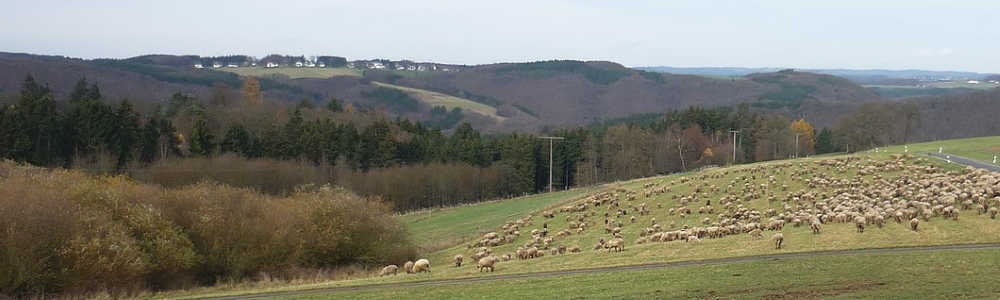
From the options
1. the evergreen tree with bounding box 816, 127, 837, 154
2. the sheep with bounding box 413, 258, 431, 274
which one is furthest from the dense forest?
the sheep with bounding box 413, 258, 431, 274

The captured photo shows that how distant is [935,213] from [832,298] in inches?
807

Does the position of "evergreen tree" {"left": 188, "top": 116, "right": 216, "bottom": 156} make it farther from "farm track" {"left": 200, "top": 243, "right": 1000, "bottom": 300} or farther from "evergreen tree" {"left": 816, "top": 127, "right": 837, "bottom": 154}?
"evergreen tree" {"left": 816, "top": 127, "right": 837, "bottom": 154}

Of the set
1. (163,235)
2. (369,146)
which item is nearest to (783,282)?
(163,235)

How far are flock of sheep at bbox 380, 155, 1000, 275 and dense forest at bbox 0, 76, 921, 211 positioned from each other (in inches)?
901

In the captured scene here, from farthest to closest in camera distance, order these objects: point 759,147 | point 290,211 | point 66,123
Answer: point 759,147, point 66,123, point 290,211

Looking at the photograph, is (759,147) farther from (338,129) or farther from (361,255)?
(361,255)

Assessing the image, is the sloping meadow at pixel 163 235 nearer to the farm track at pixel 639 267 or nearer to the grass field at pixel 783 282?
the farm track at pixel 639 267

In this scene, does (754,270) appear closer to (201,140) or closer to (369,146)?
(201,140)

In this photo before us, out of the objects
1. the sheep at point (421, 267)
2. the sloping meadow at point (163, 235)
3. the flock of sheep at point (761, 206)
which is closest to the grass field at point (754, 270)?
the flock of sheep at point (761, 206)

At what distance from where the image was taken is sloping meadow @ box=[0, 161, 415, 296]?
117 ft

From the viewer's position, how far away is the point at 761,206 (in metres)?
54.5

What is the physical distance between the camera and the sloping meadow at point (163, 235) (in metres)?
35.6

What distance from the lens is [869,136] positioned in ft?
456

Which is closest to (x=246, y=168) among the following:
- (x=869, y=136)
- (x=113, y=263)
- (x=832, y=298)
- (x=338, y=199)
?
(x=338, y=199)
